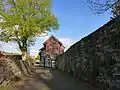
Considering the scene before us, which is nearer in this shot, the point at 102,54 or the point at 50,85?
the point at 102,54

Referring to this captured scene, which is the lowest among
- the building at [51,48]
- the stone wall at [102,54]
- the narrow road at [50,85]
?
the narrow road at [50,85]

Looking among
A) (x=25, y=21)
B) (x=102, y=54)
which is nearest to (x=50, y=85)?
(x=102, y=54)

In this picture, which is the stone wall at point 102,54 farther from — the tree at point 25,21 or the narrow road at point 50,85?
the tree at point 25,21

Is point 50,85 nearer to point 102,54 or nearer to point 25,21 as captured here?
point 102,54

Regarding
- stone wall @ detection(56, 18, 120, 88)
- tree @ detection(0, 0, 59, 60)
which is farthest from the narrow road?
tree @ detection(0, 0, 59, 60)

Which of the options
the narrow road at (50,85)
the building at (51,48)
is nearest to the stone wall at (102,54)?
the narrow road at (50,85)

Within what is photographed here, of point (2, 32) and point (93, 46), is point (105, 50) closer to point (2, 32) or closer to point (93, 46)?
point (93, 46)

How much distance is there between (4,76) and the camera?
1212 cm

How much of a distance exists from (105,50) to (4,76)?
16.0 feet

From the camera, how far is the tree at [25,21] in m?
40.7

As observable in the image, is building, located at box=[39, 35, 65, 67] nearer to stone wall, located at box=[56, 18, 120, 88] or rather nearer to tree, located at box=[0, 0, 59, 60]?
tree, located at box=[0, 0, 59, 60]

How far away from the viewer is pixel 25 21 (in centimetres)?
4144

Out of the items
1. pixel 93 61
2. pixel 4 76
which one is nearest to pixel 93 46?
pixel 93 61

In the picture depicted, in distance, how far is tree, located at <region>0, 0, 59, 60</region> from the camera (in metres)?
40.7
